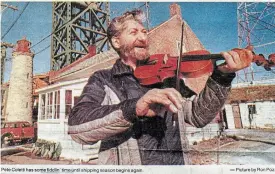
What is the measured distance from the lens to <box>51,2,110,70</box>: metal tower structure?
4.52 m

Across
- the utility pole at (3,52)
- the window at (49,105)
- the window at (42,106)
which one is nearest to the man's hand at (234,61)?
the window at (49,105)

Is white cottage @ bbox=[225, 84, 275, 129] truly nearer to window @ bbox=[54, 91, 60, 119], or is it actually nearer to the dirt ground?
the dirt ground

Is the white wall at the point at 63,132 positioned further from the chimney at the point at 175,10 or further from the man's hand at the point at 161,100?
the chimney at the point at 175,10

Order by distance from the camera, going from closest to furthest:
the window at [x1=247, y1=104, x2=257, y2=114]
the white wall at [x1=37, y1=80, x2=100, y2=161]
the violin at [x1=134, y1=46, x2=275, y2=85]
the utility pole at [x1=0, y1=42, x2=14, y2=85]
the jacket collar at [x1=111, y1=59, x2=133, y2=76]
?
1. the violin at [x1=134, y1=46, x2=275, y2=85]
2. the jacket collar at [x1=111, y1=59, x2=133, y2=76]
3. the white wall at [x1=37, y1=80, x2=100, y2=161]
4. the utility pole at [x1=0, y1=42, x2=14, y2=85]
5. the window at [x1=247, y1=104, x2=257, y2=114]

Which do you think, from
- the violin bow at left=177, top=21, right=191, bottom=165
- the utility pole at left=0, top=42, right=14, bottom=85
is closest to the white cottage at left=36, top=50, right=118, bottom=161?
the utility pole at left=0, top=42, right=14, bottom=85

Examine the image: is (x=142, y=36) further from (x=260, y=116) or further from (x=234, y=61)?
(x=260, y=116)

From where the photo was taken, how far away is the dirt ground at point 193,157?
4020 millimetres

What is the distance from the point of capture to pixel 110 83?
3.35 m

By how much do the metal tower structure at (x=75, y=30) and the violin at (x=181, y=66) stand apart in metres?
1.52

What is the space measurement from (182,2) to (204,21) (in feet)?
1.61

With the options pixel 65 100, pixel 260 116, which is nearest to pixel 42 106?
pixel 65 100

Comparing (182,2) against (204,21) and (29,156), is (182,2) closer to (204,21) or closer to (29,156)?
(204,21)

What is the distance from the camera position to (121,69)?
3.44m

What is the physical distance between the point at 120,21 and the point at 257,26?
2570 millimetres
